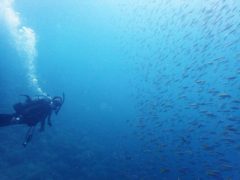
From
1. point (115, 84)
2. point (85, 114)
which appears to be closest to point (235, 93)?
point (115, 84)

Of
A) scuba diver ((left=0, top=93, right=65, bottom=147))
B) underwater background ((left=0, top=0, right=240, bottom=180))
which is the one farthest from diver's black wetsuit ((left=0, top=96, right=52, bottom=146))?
underwater background ((left=0, top=0, right=240, bottom=180))

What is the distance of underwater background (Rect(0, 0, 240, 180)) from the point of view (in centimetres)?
1345

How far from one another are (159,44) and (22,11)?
2822 cm

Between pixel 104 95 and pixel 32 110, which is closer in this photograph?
pixel 32 110

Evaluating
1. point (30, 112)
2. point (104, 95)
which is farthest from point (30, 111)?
point (104, 95)

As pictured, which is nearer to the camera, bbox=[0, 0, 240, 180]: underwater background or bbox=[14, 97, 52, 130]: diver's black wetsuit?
bbox=[14, 97, 52, 130]: diver's black wetsuit

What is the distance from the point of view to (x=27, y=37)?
81.4ft

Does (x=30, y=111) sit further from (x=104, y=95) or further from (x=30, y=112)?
(x=104, y=95)

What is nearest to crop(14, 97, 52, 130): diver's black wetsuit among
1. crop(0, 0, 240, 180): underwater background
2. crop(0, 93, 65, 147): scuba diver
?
crop(0, 93, 65, 147): scuba diver

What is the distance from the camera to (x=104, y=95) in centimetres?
2831

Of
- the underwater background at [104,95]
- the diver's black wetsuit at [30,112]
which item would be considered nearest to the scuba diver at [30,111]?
the diver's black wetsuit at [30,112]

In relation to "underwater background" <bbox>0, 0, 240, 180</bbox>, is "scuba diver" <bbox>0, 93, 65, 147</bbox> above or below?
below

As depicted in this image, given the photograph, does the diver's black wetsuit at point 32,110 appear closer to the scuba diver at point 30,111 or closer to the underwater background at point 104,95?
the scuba diver at point 30,111

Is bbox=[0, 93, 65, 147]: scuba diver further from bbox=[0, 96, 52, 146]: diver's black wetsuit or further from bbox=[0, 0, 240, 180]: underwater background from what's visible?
bbox=[0, 0, 240, 180]: underwater background
